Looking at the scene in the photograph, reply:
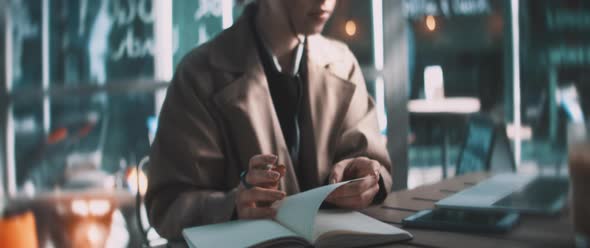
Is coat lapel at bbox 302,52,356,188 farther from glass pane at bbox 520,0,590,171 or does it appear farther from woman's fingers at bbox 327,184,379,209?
glass pane at bbox 520,0,590,171

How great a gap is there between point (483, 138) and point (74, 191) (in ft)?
7.54

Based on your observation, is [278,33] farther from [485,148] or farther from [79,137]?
[79,137]

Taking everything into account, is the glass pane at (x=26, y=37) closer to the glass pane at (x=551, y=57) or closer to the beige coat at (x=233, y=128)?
the beige coat at (x=233, y=128)

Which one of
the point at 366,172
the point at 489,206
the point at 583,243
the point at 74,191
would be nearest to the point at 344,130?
the point at 366,172

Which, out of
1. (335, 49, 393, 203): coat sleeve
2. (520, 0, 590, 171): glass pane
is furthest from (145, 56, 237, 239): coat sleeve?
(520, 0, 590, 171): glass pane

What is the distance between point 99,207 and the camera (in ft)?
9.33

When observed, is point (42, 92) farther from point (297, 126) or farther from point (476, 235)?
point (476, 235)

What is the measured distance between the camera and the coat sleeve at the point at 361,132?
4.33 ft

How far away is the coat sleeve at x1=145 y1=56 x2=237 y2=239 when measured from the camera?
1.00m

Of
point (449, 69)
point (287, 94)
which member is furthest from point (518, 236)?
point (449, 69)

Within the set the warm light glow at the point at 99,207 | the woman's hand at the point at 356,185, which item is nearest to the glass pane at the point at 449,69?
the warm light glow at the point at 99,207

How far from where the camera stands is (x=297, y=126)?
140 centimetres

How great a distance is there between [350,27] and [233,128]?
80.8 inches

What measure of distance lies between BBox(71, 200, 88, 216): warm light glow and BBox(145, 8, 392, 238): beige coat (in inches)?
74.9
